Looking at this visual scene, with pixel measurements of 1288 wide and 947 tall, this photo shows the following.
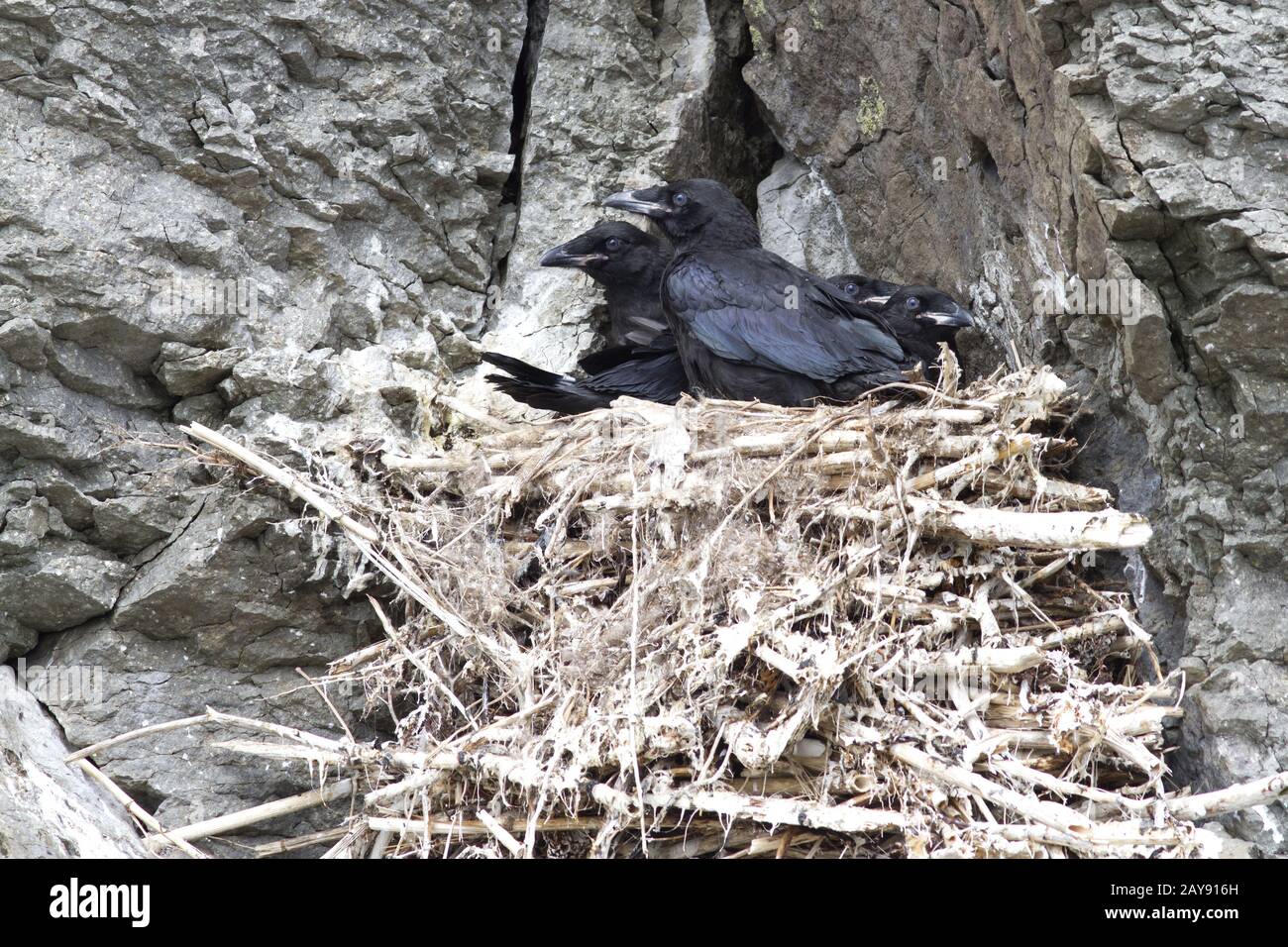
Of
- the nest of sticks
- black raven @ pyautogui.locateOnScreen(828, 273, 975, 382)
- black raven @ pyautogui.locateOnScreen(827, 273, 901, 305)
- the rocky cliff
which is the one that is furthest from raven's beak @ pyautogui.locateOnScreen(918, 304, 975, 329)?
the nest of sticks

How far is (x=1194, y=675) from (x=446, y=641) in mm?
2737

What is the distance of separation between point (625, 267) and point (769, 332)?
125 cm

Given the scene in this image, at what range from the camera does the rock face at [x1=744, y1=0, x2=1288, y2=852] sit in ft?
15.5

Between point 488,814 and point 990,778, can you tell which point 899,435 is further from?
point 488,814

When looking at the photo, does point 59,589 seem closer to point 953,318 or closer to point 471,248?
point 471,248

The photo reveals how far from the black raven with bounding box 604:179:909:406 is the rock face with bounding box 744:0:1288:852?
794mm

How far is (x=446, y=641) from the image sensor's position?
5320 mm

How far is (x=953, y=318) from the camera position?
6.76 m
